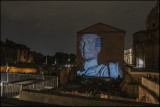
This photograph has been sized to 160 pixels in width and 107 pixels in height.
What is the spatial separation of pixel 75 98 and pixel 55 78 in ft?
22.1

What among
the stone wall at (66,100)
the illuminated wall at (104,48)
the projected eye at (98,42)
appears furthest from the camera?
the projected eye at (98,42)

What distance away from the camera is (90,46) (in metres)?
29.7

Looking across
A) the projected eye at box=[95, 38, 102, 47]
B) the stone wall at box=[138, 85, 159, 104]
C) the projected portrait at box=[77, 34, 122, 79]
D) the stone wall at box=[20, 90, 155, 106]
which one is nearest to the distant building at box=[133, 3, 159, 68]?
the projected portrait at box=[77, 34, 122, 79]

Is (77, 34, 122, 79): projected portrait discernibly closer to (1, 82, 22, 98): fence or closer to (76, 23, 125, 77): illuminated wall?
(76, 23, 125, 77): illuminated wall

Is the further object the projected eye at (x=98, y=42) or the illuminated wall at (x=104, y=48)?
the projected eye at (x=98, y=42)

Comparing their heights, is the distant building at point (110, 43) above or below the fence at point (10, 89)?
above

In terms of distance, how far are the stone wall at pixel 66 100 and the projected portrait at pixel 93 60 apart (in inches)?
844

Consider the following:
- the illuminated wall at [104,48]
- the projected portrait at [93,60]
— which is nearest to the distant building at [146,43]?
the illuminated wall at [104,48]

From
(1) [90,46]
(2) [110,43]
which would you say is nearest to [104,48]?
(2) [110,43]

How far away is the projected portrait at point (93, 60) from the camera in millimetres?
26694

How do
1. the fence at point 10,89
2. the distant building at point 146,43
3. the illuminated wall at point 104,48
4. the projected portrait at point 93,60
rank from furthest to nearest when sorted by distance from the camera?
the distant building at point 146,43
the illuminated wall at point 104,48
the projected portrait at point 93,60
the fence at point 10,89

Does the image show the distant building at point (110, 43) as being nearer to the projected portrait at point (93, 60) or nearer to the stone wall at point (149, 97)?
the projected portrait at point (93, 60)

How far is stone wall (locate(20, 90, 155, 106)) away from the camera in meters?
5.10

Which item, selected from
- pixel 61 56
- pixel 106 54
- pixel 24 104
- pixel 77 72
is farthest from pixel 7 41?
pixel 24 104
